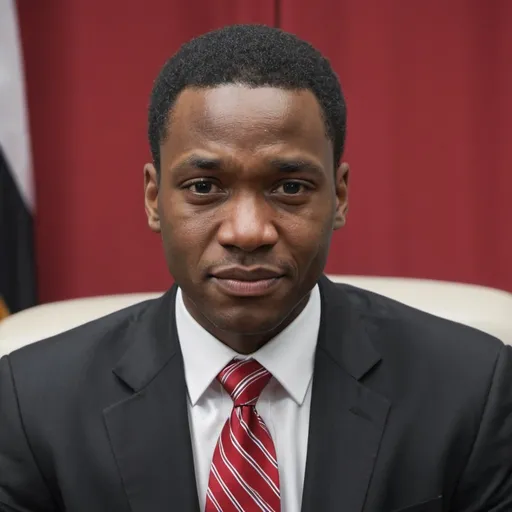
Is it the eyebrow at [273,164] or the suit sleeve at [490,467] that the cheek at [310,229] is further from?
the suit sleeve at [490,467]

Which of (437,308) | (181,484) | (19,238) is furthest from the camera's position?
(19,238)

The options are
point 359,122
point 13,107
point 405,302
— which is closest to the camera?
point 405,302

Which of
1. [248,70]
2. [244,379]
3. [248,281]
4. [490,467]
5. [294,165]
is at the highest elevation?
[248,70]

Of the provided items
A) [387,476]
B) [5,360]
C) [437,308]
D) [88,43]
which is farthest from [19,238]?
[387,476]

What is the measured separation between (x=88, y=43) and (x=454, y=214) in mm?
A: 1094

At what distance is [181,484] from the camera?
963 millimetres

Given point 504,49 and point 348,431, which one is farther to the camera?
point 504,49

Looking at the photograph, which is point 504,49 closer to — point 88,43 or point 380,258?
point 380,258

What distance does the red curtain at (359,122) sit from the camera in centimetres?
202

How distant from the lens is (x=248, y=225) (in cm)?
85

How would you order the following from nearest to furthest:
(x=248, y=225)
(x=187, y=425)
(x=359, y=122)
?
(x=248, y=225) < (x=187, y=425) < (x=359, y=122)

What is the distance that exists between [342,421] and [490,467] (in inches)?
8.3

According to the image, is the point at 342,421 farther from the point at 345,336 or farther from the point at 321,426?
the point at 345,336

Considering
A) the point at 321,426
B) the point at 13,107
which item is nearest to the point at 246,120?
the point at 321,426
